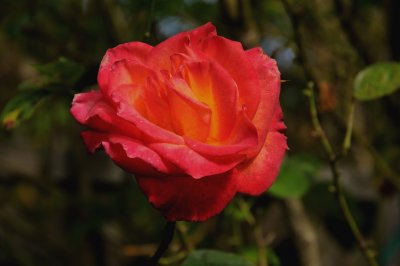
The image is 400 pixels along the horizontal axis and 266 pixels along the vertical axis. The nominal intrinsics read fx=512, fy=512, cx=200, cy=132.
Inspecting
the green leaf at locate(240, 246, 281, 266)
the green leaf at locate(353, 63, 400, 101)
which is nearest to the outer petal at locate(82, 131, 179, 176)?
the green leaf at locate(353, 63, 400, 101)

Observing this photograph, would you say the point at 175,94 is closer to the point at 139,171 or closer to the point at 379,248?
the point at 139,171

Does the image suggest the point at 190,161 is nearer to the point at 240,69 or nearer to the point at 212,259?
the point at 240,69

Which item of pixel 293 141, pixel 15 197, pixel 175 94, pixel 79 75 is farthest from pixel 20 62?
pixel 175 94

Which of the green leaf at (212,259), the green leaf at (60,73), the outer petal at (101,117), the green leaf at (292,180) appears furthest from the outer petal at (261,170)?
the green leaf at (292,180)

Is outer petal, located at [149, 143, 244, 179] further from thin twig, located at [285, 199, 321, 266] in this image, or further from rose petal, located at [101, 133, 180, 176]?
thin twig, located at [285, 199, 321, 266]

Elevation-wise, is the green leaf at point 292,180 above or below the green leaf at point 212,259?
below

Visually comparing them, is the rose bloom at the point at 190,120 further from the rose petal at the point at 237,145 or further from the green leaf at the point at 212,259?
the green leaf at the point at 212,259
